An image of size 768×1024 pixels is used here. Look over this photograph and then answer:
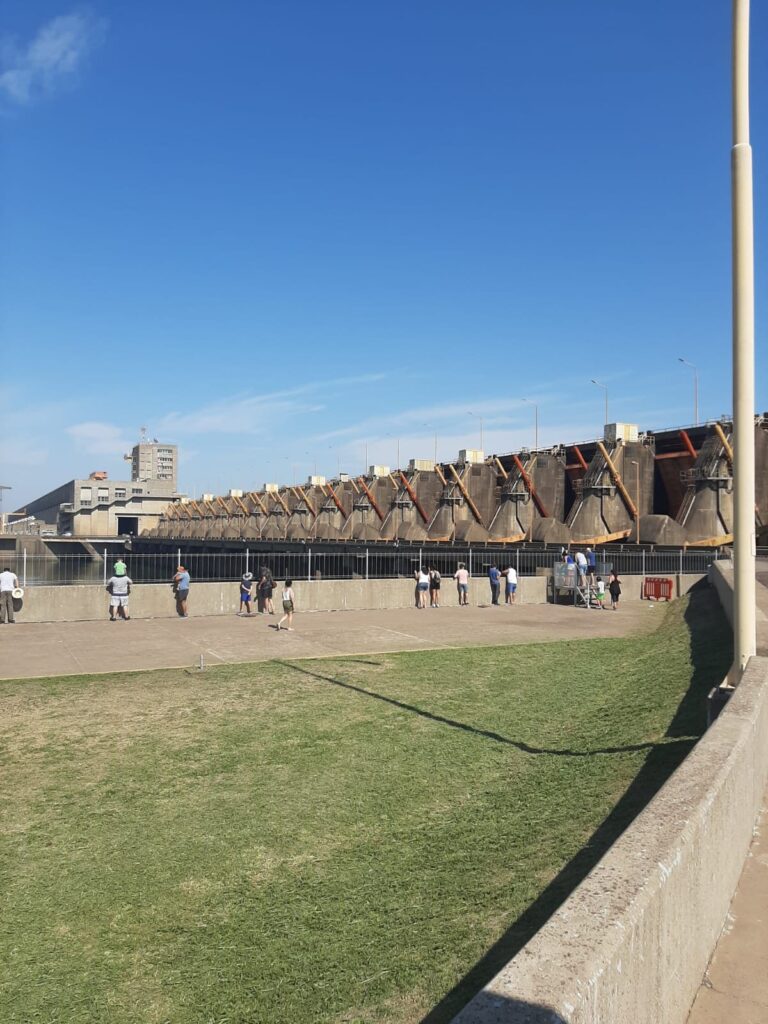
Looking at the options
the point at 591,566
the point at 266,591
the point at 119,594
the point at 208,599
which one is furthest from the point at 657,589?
the point at 119,594

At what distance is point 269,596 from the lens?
2200 centimetres

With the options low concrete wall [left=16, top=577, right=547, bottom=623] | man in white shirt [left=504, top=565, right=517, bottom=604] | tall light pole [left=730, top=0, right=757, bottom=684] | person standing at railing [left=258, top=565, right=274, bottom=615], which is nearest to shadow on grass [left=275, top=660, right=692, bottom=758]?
tall light pole [left=730, top=0, right=757, bottom=684]

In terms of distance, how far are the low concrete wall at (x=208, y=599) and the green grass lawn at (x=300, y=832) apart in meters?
8.55

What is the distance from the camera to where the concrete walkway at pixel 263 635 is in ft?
46.7

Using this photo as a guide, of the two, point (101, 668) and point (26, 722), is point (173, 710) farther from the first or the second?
point (101, 668)

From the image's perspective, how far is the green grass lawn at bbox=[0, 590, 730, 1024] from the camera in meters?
4.25

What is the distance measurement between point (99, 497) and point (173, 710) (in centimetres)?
18368

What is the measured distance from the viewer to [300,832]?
21.0 ft

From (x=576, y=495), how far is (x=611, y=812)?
77.7 meters

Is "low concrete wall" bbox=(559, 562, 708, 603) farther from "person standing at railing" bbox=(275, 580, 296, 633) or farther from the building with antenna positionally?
the building with antenna

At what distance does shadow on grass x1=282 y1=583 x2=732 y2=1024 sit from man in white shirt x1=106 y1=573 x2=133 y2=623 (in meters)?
7.76

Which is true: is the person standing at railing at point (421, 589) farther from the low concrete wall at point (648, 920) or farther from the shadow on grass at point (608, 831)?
the low concrete wall at point (648, 920)

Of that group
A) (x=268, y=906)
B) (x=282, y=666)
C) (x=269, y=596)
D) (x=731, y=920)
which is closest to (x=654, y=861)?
(x=731, y=920)

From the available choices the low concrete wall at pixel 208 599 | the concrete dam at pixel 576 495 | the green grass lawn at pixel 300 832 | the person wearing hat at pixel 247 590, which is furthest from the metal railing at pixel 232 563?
the concrete dam at pixel 576 495
